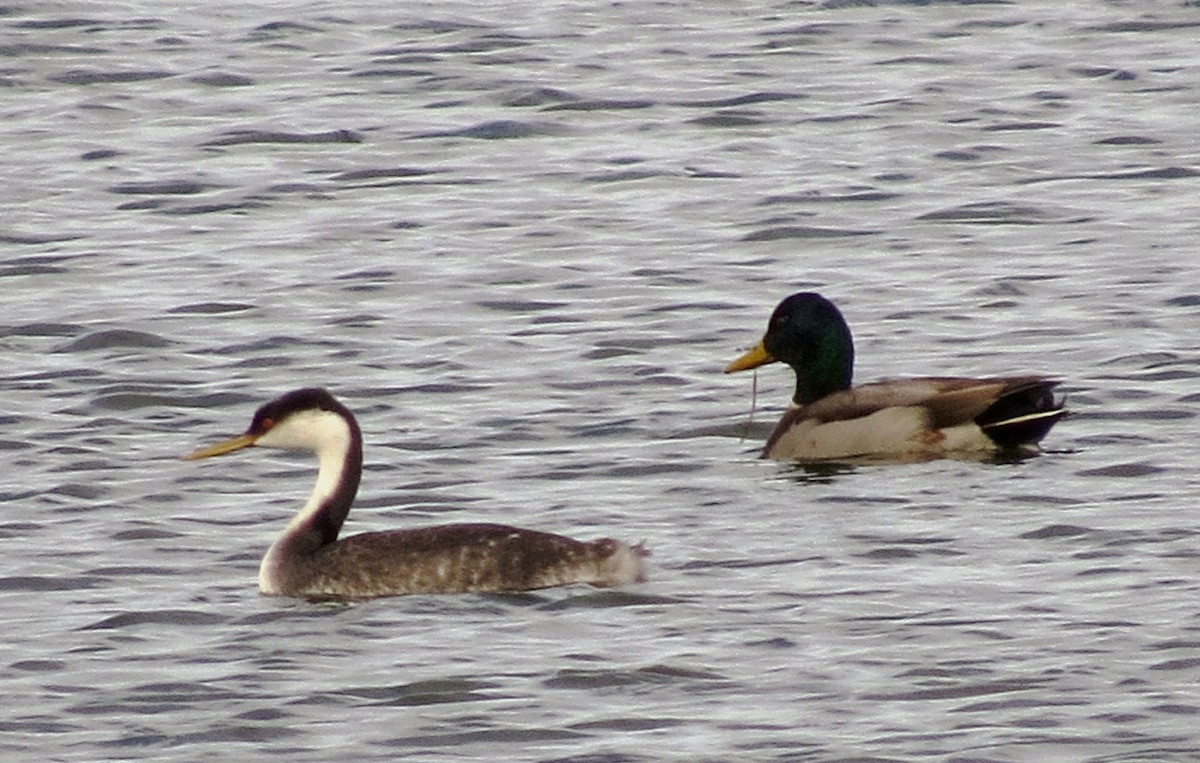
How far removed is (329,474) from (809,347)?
10.9ft

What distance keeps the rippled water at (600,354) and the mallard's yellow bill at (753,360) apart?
9.6 inches

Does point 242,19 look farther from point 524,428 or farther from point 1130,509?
point 1130,509

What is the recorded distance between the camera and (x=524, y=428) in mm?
13930

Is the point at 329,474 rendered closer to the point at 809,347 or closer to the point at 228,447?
the point at 228,447

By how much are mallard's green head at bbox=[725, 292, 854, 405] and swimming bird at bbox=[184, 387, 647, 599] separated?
313 centimetres

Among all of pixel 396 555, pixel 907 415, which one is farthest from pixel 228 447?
pixel 907 415

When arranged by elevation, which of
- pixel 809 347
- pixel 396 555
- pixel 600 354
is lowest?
pixel 600 354

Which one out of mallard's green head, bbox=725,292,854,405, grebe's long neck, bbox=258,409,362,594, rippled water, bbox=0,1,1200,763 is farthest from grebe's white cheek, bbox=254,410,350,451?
mallard's green head, bbox=725,292,854,405

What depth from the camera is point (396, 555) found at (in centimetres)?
1127

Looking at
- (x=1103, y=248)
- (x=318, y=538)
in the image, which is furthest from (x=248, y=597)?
(x=1103, y=248)

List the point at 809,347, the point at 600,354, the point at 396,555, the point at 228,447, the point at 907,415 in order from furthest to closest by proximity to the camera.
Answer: the point at 600,354
the point at 809,347
the point at 907,415
the point at 228,447
the point at 396,555

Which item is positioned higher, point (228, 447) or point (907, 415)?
point (228, 447)

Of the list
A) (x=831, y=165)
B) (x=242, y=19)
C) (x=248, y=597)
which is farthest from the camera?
(x=242, y=19)

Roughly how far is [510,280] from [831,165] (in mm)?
3695
